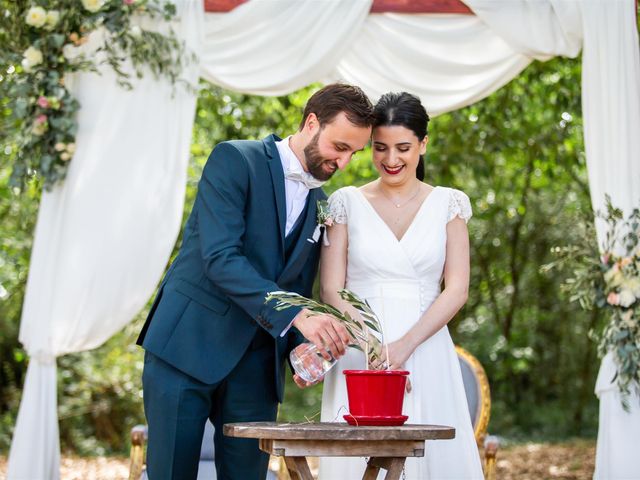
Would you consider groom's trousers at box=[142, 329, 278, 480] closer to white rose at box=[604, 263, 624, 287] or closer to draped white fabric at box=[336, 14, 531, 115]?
white rose at box=[604, 263, 624, 287]

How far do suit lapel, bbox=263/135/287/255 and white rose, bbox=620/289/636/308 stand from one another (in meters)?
1.90

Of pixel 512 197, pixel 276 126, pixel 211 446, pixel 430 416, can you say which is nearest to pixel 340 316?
pixel 430 416

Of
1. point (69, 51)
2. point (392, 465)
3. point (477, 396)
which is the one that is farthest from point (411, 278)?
point (69, 51)

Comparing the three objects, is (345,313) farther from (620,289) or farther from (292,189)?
(620,289)

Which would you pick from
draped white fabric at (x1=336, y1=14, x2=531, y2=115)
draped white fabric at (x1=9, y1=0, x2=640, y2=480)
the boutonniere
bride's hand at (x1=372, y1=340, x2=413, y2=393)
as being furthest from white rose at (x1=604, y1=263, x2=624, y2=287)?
the boutonniere

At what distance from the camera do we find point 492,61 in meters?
4.34

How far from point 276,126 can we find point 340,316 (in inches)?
194

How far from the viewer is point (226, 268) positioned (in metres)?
2.41

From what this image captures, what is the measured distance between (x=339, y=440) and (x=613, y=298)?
2158mm

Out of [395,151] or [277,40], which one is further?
[277,40]

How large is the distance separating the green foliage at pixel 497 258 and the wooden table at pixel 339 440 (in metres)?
2.22

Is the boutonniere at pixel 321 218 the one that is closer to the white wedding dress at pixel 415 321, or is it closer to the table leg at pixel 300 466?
the white wedding dress at pixel 415 321

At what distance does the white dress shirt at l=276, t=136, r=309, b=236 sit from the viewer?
2.68m

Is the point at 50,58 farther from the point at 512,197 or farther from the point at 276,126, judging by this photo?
the point at 512,197
